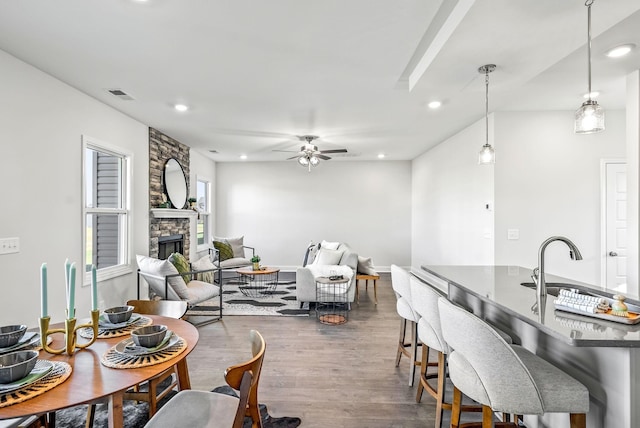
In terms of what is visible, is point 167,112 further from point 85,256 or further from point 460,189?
point 460,189

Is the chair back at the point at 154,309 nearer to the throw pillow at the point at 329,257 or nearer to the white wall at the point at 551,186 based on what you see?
the throw pillow at the point at 329,257

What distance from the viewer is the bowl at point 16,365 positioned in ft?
3.82

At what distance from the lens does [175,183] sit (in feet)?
20.4

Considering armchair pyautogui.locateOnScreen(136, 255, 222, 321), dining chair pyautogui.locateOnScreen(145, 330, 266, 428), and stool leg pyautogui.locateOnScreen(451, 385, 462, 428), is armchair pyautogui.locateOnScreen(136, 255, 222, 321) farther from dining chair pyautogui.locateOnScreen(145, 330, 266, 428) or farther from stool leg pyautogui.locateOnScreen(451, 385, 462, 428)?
stool leg pyautogui.locateOnScreen(451, 385, 462, 428)

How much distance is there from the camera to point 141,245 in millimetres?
5023

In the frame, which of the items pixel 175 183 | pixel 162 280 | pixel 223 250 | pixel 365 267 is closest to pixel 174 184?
pixel 175 183

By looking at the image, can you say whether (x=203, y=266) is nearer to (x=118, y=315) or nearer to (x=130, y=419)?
(x=130, y=419)

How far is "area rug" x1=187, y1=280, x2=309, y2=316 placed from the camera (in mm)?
4855

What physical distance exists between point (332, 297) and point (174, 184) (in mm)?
3545

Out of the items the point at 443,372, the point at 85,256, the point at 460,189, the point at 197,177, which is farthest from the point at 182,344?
the point at 197,177

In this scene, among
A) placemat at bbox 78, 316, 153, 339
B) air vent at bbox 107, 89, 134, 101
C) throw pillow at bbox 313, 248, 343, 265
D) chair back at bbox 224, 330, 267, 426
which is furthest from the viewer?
throw pillow at bbox 313, 248, 343, 265

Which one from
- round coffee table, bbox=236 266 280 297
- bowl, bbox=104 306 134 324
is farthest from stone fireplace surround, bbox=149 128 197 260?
bowl, bbox=104 306 134 324

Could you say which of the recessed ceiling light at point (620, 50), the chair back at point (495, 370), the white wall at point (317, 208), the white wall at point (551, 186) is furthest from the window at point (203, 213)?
the recessed ceiling light at point (620, 50)

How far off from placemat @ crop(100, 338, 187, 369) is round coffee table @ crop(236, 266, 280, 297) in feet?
13.4
